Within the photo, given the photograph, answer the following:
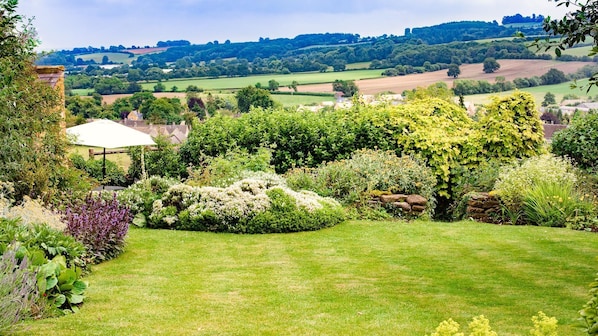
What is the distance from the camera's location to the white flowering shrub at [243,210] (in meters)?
11.8

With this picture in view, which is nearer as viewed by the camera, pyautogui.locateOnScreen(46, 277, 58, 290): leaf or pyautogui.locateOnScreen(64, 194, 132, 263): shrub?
pyautogui.locateOnScreen(46, 277, 58, 290): leaf

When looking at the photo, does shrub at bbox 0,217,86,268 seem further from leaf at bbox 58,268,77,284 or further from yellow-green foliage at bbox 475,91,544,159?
yellow-green foliage at bbox 475,91,544,159

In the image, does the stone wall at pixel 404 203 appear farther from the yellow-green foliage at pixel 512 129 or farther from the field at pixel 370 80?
the field at pixel 370 80

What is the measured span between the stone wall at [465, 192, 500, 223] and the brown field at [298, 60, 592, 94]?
21333mm

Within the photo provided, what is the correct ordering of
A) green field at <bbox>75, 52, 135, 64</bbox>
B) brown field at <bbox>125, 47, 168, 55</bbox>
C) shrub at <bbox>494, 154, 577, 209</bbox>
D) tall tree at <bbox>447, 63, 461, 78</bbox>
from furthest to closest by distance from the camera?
1. brown field at <bbox>125, 47, 168, 55</bbox>
2. green field at <bbox>75, 52, 135, 64</bbox>
3. tall tree at <bbox>447, 63, 461, 78</bbox>
4. shrub at <bbox>494, 154, 577, 209</bbox>

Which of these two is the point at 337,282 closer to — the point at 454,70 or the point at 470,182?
the point at 470,182

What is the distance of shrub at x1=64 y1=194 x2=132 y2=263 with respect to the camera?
9.03 m

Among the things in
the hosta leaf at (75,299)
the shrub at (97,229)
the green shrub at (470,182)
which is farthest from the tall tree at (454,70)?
the hosta leaf at (75,299)

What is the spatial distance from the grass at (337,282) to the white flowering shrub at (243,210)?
376mm

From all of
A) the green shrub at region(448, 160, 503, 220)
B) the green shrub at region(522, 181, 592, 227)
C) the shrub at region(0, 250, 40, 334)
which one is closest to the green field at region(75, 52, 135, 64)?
the green shrub at region(448, 160, 503, 220)

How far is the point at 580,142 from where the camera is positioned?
52.6ft

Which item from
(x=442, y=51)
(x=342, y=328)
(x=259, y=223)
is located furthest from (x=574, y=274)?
(x=442, y=51)

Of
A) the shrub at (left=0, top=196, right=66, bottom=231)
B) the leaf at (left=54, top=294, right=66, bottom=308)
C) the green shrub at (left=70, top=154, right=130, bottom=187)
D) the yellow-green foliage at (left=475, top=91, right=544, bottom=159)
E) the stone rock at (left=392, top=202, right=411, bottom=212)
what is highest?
the yellow-green foliage at (left=475, top=91, right=544, bottom=159)

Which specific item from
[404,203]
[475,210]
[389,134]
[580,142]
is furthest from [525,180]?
[389,134]
